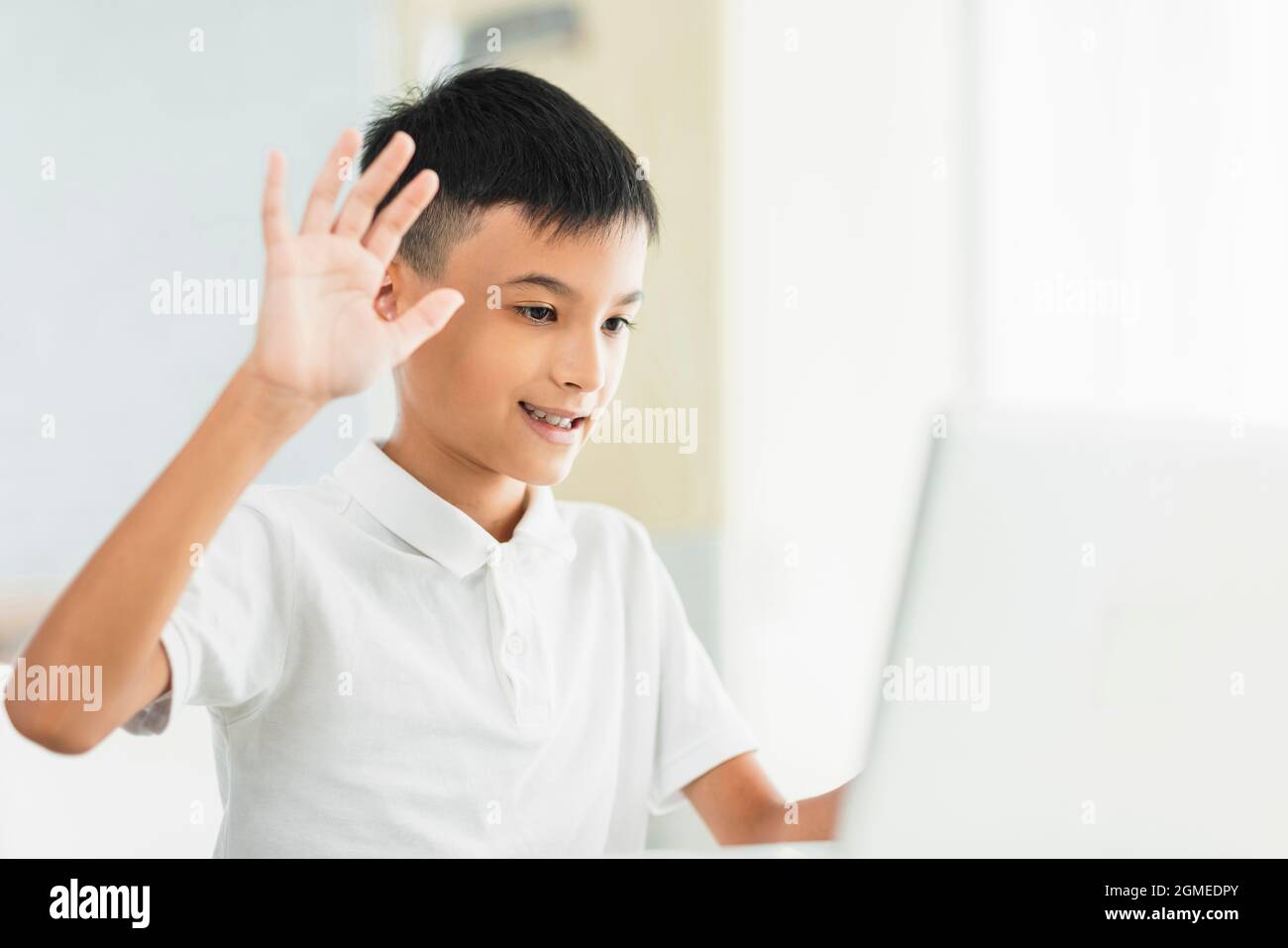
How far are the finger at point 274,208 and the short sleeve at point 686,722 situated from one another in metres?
0.45

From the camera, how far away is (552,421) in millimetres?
812

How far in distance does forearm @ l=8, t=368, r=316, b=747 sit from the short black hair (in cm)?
30

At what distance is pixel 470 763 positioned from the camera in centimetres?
80

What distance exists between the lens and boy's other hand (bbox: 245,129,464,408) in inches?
23.2

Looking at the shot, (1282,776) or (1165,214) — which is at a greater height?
(1165,214)

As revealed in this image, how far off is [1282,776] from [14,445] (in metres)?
1.88

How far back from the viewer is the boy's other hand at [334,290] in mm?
589

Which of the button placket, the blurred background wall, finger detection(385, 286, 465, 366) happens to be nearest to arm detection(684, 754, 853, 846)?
the button placket

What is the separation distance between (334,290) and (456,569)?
241mm

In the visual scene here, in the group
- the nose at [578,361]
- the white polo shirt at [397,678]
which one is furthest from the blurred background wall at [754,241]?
the nose at [578,361]

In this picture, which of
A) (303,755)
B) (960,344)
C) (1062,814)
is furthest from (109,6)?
(1062,814)

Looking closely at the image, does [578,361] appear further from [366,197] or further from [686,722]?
[686,722]

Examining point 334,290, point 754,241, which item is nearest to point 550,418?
point 334,290
